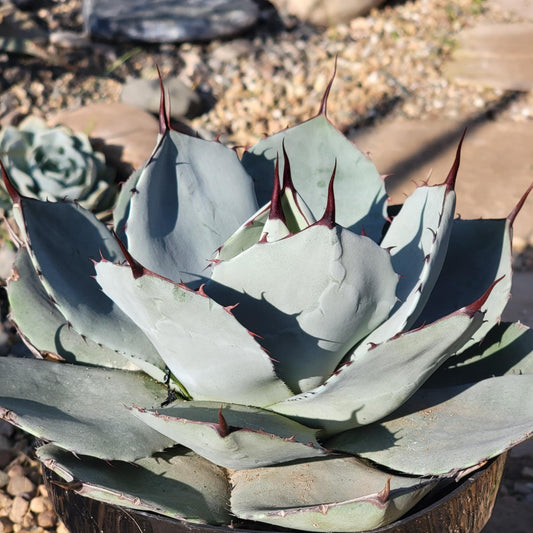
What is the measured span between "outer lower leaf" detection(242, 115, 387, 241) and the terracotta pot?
43cm

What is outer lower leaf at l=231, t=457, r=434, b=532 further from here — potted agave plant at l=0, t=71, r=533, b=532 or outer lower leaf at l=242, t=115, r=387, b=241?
outer lower leaf at l=242, t=115, r=387, b=241

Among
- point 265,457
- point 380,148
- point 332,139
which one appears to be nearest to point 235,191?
point 332,139

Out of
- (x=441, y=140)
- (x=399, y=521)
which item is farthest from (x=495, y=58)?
(x=399, y=521)

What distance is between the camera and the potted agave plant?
92 cm

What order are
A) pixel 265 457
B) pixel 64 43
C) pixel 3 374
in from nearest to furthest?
pixel 265 457
pixel 3 374
pixel 64 43

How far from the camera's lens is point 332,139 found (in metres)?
1.26

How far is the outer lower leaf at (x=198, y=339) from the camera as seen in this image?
0.88 metres

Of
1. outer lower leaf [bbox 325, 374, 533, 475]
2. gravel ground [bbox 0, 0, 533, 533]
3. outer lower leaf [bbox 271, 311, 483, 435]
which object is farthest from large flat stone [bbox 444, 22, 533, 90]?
outer lower leaf [bbox 271, 311, 483, 435]

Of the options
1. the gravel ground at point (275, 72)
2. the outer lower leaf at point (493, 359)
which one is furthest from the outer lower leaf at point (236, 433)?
the gravel ground at point (275, 72)

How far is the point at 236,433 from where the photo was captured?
2.85 feet

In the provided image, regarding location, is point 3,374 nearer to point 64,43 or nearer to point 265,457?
point 265,457

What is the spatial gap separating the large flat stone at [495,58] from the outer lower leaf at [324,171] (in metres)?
3.12

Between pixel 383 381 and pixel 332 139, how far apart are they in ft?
1.53

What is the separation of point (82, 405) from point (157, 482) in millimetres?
167
